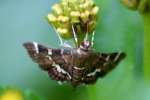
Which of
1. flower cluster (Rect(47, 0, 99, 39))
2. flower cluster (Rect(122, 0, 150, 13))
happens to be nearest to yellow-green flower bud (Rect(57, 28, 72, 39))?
flower cluster (Rect(47, 0, 99, 39))

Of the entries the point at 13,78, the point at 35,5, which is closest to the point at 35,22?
the point at 35,5

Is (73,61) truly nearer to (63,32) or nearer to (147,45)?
(63,32)

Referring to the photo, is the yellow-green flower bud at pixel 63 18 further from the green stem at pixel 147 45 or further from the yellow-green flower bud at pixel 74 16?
the green stem at pixel 147 45

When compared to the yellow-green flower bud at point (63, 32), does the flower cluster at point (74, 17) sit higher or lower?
higher

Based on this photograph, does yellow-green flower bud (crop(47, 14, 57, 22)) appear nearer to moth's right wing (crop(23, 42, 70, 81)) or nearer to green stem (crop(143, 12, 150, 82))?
moth's right wing (crop(23, 42, 70, 81))

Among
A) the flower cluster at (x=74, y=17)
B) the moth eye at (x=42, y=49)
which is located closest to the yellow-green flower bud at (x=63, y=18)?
the flower cluster at (x=74, y=17)

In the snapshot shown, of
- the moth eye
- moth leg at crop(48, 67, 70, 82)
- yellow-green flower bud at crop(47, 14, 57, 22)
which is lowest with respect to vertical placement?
moth leg at crop(48, 67, 70, 82)
